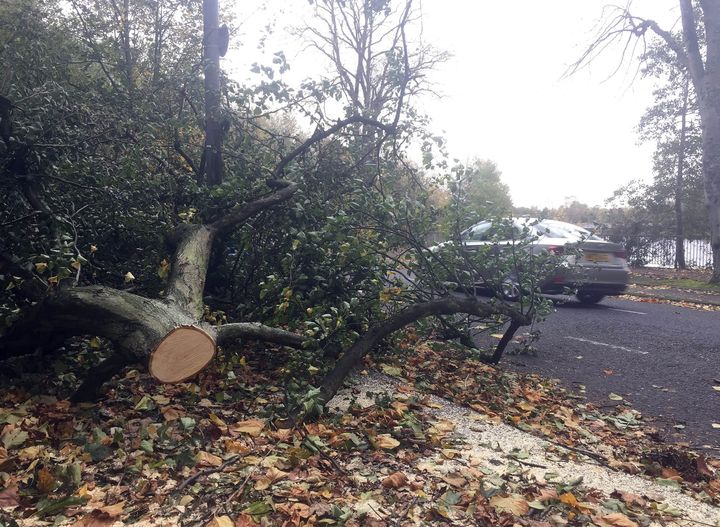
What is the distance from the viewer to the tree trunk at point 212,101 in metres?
5.45

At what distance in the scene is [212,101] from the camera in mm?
5473

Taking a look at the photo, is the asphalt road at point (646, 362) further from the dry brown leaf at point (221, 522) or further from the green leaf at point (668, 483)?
the dry brown leaf at point (221, 522)

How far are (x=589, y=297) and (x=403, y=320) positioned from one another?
6684 millimetres

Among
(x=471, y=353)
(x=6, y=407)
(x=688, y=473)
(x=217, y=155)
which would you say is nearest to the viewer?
(x=688, y=473)

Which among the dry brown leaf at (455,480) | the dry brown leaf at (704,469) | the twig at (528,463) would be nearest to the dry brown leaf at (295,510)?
the dry brown leaf at (455,480)

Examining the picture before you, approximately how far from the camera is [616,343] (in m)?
6.81

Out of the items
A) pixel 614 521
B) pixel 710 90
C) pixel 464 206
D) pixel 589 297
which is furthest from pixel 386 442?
pixel 710 90

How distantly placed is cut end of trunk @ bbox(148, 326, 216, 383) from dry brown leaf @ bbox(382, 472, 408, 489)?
1.13 meters

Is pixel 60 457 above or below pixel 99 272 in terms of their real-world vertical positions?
below

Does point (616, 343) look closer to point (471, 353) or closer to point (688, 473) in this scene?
point (471, 353)

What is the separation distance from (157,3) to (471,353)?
9229 mm

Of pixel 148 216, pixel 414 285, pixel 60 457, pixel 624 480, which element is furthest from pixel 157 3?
pixel 624 480

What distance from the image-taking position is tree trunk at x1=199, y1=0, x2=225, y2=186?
5.45 m

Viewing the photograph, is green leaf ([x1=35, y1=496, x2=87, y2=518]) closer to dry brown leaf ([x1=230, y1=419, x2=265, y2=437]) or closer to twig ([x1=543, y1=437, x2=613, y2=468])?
dry brown leaf ([x1=230, y1=419, x2=265, y2=437])
